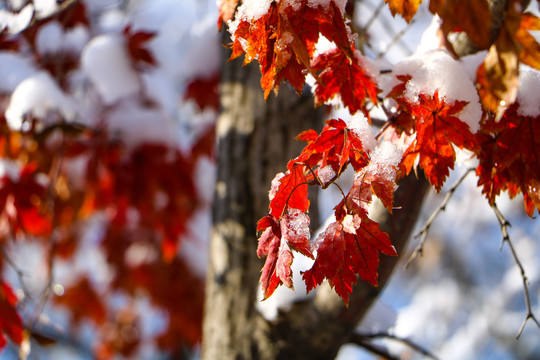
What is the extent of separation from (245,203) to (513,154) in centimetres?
79

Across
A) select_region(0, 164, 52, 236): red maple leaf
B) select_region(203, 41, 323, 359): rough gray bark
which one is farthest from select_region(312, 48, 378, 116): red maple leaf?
select_region(0, 164, 52, 236): red maple leaf

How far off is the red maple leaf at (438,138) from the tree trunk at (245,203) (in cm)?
63

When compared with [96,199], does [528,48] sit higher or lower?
lower

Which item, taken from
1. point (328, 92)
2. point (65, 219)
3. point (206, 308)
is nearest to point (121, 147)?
point (65, 219)

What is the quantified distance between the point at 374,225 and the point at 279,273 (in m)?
0.17

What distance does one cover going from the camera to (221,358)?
1.29m

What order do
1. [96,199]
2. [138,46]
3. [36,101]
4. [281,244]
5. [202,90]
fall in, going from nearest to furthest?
[281,244], [36,101], [138,46], [202,90], [96,199]

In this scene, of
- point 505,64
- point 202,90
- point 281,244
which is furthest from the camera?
point 202,90

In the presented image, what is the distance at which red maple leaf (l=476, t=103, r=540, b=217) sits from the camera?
2.29 feet

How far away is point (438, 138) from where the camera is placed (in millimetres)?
697

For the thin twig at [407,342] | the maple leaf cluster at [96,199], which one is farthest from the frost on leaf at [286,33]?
the maple leaf cluster at [96,199]

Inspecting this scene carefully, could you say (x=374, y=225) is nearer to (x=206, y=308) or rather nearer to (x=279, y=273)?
(x=279, y=273)

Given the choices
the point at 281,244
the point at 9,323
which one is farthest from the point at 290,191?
the point at 9,323

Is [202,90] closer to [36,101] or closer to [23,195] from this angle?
[36,101]
